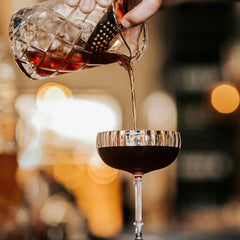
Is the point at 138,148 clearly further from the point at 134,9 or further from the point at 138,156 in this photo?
the point at 134,9

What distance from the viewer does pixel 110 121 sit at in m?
7.20

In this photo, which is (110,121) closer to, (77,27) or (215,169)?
(215,169)

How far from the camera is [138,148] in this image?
1.03m

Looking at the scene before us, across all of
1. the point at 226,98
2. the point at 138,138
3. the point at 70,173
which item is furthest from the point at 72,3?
the point at 70,173

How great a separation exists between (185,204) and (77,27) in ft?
19.1

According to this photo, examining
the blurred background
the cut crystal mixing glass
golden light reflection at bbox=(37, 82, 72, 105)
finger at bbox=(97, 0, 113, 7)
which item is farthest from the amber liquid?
golden light reflection at bbox=(37, 82, 72, 105)

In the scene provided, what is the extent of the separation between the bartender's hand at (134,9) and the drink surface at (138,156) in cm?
25

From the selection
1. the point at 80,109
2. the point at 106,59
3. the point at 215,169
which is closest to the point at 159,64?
the point at 80,109

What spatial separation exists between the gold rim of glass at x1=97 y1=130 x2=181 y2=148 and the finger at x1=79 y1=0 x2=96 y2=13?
9.9 inches

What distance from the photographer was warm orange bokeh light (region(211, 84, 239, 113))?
5.28m

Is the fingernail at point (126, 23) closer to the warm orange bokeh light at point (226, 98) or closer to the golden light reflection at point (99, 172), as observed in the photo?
the warm orange bokeh light at point (226, 98)

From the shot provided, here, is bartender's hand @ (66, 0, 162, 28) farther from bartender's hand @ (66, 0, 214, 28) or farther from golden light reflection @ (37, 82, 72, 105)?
golden light reflection @ (37, 82, 72, 105)

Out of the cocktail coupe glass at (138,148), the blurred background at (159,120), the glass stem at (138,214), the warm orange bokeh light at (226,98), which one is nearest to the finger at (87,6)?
the cocktail coupe glass at (138,148)

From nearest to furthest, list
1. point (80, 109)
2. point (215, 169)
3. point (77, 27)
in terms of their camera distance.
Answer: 1. point (77, 27)
2. point (215, 169)
3. point (80, 109)
